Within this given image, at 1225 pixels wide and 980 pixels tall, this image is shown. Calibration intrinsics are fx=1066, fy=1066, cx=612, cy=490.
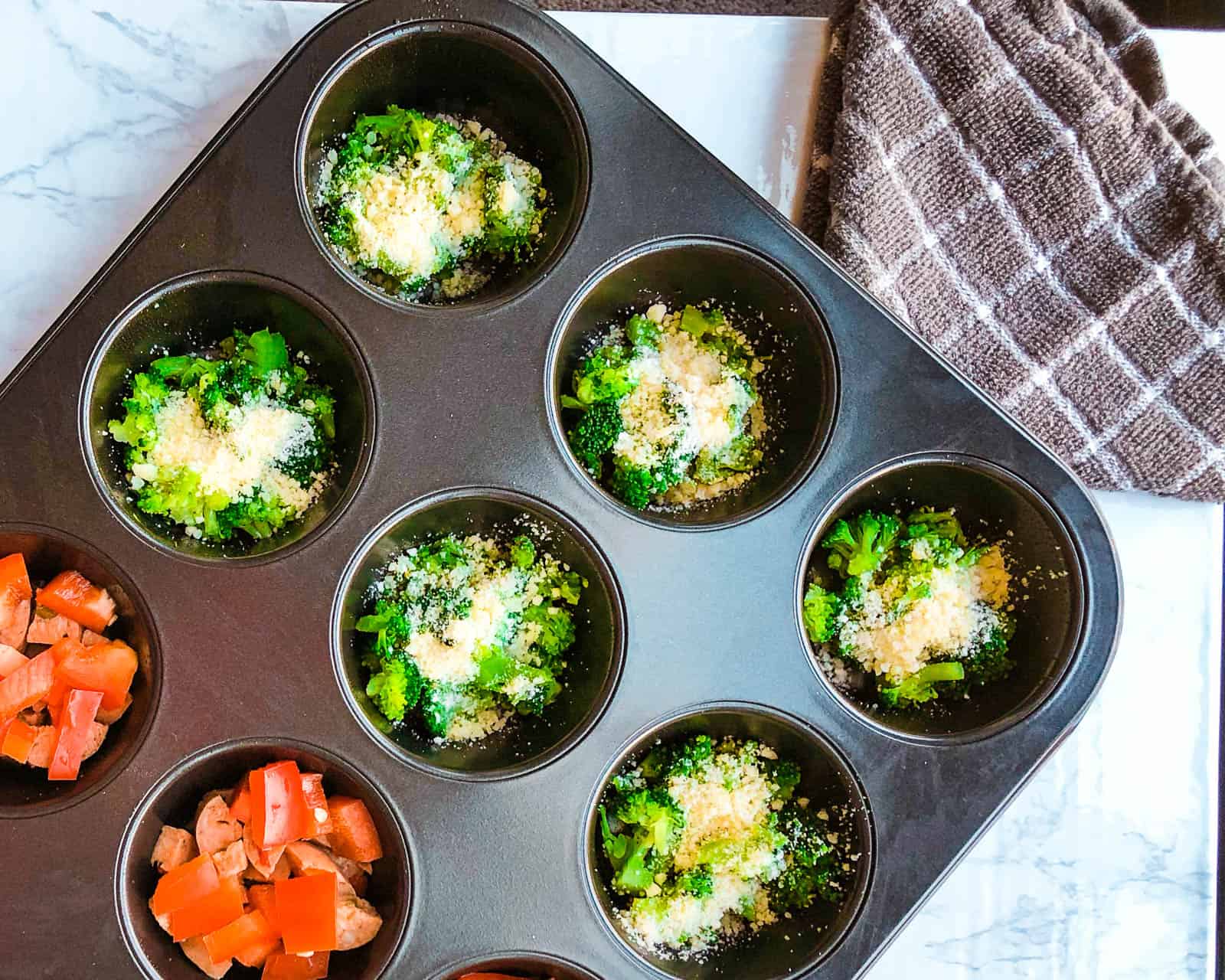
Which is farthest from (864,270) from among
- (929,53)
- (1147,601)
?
(1147,601)

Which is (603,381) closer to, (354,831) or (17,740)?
(354,831)

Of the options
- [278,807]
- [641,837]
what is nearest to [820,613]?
[641,837]

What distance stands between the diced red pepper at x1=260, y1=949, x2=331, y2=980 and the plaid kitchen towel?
1.56m

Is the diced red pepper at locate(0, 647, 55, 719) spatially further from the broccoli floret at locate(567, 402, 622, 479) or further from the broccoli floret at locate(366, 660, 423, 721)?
the broccoli floret at locate(567, 402, 622, 479)

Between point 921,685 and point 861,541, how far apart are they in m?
0.29

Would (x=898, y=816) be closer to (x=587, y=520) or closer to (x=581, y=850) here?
(x=581, y=850)

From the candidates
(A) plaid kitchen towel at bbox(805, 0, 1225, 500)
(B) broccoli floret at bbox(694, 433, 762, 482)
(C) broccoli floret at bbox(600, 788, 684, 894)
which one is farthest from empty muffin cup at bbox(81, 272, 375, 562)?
(A) plaid kitchen towel at bbox(805, 0, 1225, 500)

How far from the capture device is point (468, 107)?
6.57ft

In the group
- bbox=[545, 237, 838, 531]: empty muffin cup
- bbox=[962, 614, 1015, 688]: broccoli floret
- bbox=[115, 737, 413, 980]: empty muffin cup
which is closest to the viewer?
bbox=[115, 737, 413, 980]: empty muffin cup

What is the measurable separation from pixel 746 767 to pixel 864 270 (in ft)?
3.10

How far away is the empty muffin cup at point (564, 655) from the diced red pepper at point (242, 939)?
1.23 feet

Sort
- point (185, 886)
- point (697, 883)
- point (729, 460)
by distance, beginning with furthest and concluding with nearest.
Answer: point (729, 460) < point (697, 883) < point (185, 886)

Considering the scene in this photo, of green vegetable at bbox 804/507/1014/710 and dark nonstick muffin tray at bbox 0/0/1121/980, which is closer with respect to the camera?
dark nonstick muffin tray at bbox 0/0/1121/980

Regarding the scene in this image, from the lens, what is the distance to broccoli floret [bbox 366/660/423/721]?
6.06 feet
